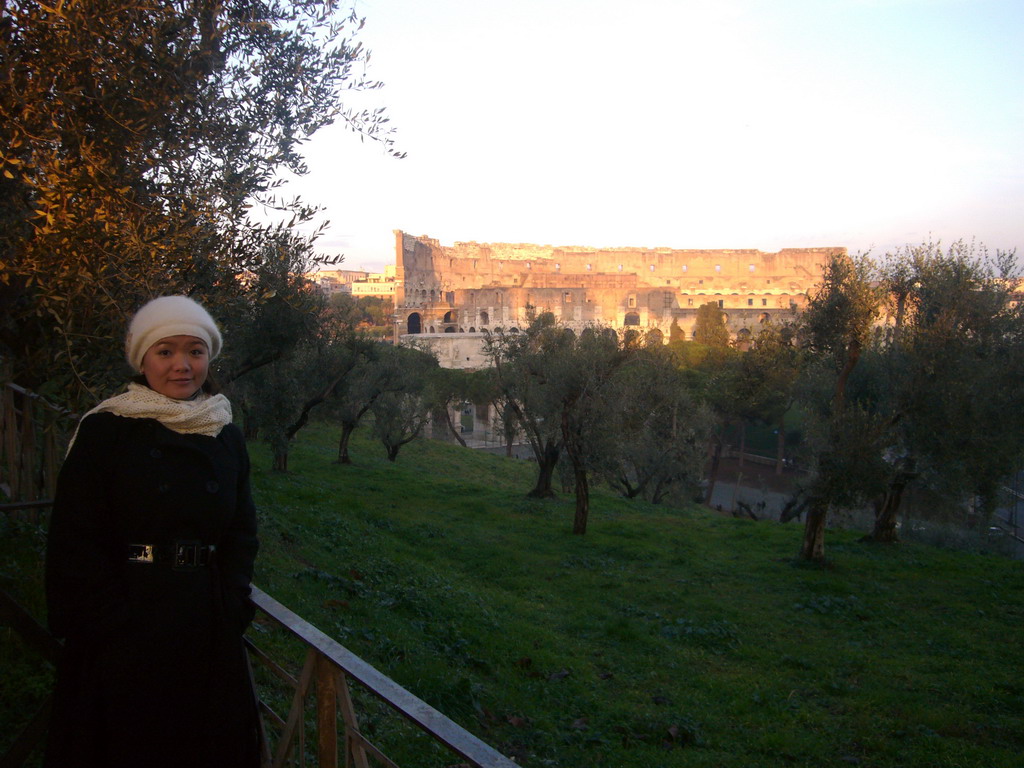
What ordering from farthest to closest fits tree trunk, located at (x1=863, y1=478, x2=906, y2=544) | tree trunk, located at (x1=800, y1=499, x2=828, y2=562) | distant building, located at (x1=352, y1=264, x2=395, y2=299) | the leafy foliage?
distant building, located at (x1=352, y1=264, x2=395, y2=299) → tree trunk, located at (x1=863, y1=478, x2=906, y2=544) → tree trunk, located at (x1=800, y1=499, x2=828, y2=562) → the leafy foliage

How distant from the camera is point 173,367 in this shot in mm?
2102

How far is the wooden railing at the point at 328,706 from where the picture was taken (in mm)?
1734

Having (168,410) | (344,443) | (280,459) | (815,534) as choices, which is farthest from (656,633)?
(344,443)

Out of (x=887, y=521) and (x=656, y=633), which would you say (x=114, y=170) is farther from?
(x=887, y=521)

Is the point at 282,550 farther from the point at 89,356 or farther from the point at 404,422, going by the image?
the point at 404,422

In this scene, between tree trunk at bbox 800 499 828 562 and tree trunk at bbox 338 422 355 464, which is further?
tree trunk at bbox 338 422 355 464

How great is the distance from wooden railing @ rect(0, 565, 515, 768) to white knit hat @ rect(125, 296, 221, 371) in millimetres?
830

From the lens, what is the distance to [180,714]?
197cm

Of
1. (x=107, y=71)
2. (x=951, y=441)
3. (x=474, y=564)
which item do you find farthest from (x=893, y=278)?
(x=107, y=71)

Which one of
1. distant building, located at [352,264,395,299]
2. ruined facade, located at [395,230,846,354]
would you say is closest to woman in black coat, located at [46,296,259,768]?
ruined facade, located at [395,230,846,354]

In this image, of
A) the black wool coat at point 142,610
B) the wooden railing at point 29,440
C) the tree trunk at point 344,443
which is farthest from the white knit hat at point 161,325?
the tree trunk at point 344,443

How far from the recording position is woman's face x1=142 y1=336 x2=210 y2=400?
2.10 meters

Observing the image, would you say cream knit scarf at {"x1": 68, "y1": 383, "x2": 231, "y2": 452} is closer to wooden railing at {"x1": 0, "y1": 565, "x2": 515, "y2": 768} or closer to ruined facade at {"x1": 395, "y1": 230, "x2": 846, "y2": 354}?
wooden railing at {"x1": 0, "y1": 565, "x2": 515, "y2": 768}

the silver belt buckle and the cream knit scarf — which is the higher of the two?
the cream knit scarf
